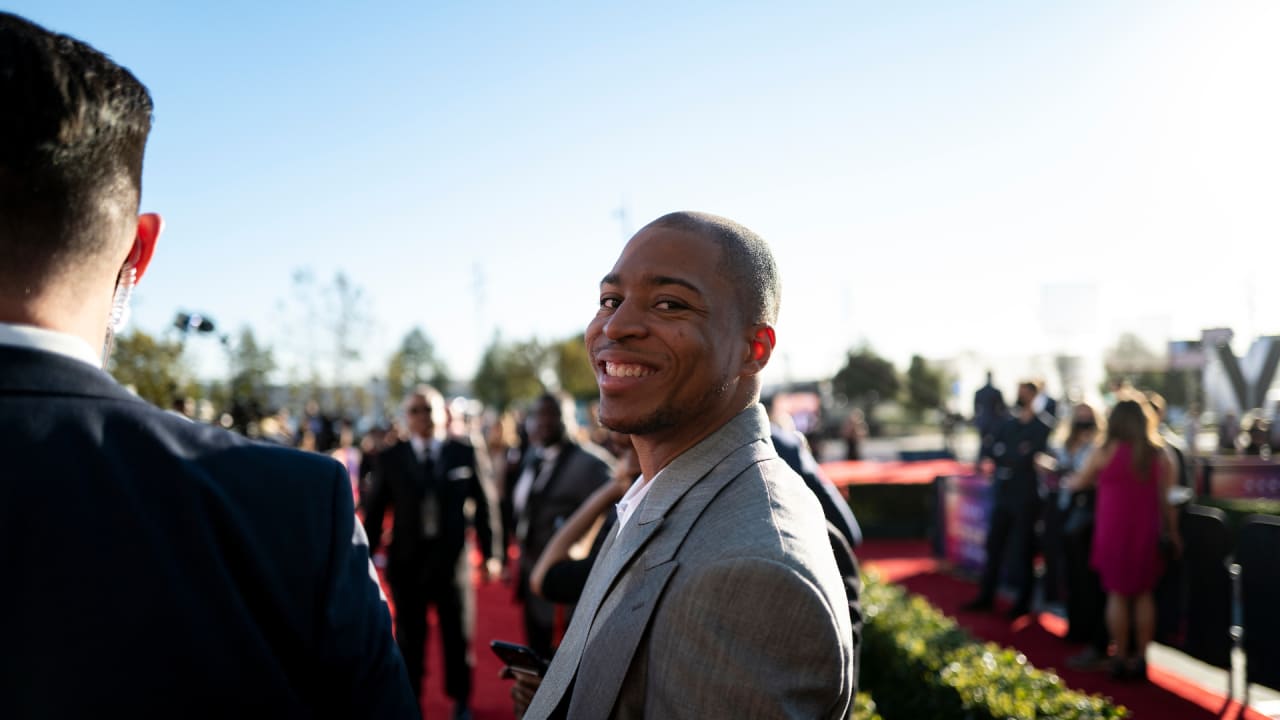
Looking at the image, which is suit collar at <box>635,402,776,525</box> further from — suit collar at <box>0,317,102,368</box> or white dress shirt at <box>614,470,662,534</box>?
suit collar at <box>0,317,102,368</box>

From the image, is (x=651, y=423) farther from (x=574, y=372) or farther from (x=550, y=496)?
(x=574, y=372)

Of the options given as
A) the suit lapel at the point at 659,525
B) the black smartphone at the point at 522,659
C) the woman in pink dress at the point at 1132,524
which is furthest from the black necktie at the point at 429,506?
the woman in pink dress at the point at 1132,524

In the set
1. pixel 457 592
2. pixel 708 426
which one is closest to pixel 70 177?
pixel 708 426

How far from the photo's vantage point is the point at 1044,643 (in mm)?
7875

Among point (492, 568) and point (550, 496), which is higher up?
point (550, 496)

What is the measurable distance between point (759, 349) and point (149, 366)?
9.55 meters

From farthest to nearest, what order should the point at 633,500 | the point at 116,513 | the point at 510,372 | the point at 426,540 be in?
the point at 510,372 → the point at 426,540 → the point at 633,500 → the point at 116,513

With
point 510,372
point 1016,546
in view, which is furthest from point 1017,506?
point 510,372

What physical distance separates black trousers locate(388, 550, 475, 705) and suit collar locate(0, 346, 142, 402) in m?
5.22

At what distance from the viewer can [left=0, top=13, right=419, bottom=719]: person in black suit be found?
41.3 inches

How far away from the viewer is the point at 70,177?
1.18 metres

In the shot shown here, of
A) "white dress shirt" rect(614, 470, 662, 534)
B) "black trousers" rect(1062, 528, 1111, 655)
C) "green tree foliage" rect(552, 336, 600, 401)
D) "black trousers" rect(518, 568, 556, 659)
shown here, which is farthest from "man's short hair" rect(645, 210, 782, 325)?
"green tree foliage" rect(552, 336, 600, 401)

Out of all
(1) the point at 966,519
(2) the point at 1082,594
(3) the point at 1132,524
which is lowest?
(1) the point at 966,519

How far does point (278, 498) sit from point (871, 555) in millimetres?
12613
